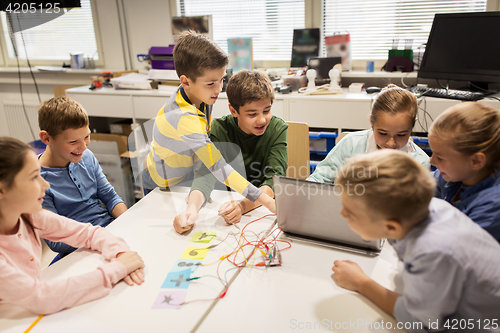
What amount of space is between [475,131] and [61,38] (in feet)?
13.9

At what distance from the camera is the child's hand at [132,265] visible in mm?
951

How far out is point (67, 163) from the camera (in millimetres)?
1412

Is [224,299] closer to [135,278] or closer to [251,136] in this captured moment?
[135,278]

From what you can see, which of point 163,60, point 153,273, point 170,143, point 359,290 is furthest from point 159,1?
point 359,290

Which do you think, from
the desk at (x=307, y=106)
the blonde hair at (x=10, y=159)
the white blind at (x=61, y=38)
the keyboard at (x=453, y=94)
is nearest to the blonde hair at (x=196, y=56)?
the blonde hair at (x=10, y=159)

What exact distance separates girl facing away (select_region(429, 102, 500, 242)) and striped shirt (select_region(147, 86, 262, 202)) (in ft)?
2.06

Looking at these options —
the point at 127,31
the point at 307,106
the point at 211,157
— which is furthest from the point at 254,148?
the point at 127,31

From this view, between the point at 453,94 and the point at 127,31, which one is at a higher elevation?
the point at 127,31

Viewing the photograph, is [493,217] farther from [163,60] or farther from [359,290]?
[163,60]

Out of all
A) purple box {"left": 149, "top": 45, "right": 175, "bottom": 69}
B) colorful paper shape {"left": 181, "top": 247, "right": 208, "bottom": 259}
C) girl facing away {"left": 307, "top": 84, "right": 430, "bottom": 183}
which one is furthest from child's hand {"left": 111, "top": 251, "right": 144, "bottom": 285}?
purple box {"left": 149, "top": 45, "right": 175, "bottom": 69}

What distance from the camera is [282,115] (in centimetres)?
269

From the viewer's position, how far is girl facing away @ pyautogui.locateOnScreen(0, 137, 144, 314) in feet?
2.70

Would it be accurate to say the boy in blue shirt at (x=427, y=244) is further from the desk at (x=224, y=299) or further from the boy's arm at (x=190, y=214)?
the boy's arm at (x=190, y=214)

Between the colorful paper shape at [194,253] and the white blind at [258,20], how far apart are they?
2604 mm
